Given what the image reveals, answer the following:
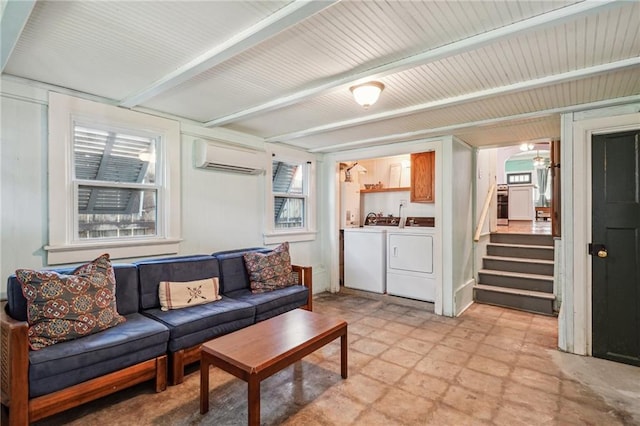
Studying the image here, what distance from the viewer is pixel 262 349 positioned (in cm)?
203

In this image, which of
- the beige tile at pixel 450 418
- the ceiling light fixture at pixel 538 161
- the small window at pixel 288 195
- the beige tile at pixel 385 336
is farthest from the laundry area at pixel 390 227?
the ceiling light fixture at pixel 538 161

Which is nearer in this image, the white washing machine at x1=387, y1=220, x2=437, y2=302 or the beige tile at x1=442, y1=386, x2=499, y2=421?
the beige tile at x1=442, y1=386, x2=499, y2=421

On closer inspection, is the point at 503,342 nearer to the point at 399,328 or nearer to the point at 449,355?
the point at 449,355

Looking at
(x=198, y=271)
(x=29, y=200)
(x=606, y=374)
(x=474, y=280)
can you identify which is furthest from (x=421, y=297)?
(x=29, y=200)

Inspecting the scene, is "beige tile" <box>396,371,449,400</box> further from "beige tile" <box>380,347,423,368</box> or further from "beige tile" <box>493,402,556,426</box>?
"beige tile" <box>493,402,556,426</box>

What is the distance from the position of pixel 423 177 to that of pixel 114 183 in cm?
402

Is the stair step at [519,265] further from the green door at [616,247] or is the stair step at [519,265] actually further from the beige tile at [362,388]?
the beige tile at [362,388]

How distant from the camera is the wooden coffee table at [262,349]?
1800mm

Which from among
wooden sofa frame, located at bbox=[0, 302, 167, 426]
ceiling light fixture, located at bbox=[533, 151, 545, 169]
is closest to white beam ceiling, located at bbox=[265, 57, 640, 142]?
wooden sofa frame, located at bbox=[0, 302, 167, 426]

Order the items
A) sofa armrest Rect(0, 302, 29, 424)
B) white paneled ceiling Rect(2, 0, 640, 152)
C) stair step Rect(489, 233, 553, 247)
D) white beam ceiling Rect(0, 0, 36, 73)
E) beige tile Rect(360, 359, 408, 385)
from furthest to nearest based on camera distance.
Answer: stair step Rect(489, 233, 553, 247) < beige tile Rect(360, 359, 408, 385) < sofa armrest Rect(0, 302, 29, 424) < white paneled ceiling Rect(2, 0, 640, 152) < white beam ceiling Rect(0, 0, 36, 73)

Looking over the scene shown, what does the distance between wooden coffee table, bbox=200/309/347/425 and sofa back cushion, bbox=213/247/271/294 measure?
3.24ft

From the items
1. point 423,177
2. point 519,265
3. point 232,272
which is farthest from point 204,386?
point 519,265

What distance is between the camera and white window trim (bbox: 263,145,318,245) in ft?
14.2

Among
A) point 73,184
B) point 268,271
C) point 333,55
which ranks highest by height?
point 333,55
